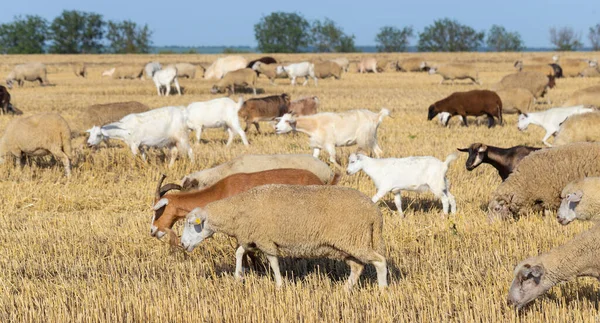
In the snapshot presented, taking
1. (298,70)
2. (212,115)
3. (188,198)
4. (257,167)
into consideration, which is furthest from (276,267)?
(298,70)

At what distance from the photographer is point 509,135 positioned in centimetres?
1880

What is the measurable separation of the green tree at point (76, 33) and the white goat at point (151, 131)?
3215 inches

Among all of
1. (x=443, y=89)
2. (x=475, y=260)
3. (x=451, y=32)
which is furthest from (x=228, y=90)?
(x=451, y=32)

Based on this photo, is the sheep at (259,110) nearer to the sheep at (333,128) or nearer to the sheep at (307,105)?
the sheep at (307,105)

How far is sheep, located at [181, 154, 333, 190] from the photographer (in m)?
9.96

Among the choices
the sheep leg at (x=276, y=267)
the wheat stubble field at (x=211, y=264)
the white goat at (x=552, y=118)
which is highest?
the white goat at (x=552, y=118)

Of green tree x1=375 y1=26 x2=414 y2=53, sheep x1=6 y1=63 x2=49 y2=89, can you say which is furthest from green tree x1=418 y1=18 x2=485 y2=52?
sheep x1=6 y1=63 x2=49 y2=89

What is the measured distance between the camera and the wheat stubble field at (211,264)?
638 centimetres

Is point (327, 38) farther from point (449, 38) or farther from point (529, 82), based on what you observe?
point (529, 82)

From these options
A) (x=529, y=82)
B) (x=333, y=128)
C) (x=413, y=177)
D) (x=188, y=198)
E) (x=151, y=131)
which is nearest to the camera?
(x=188, y=198)

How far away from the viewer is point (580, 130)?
13.5m

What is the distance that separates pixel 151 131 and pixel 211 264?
6.98 metres

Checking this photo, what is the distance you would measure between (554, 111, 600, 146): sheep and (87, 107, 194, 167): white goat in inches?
286

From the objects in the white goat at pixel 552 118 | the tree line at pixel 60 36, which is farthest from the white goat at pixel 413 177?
the tree line at pixel 60 36
